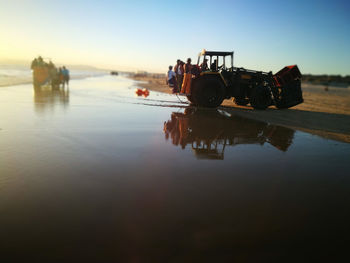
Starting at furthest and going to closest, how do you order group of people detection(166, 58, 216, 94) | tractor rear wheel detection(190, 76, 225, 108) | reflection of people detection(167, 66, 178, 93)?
reflection of people detection(167, 66, 178, 93) < group of people detection(166, 58, 216, 94) < tractor rear wheel detection(190, 76, 225, 108)

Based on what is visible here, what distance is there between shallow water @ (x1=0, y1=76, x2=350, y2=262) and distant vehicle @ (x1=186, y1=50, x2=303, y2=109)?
5.97 meters

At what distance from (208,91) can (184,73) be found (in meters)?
1.47

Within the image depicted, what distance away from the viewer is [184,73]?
11.7m

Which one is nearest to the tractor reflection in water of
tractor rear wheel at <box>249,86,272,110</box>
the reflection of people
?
tractor rear wheel at <box>249,86,272,110</box>

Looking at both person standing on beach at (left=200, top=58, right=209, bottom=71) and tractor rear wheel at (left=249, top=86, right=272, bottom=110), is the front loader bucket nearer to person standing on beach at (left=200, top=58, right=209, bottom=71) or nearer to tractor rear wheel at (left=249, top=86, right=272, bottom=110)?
tractor rear wheel at (left=249, top=86, right=272, bottom=110)

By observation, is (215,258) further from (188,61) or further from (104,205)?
(188,61)

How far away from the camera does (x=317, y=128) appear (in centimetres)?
800

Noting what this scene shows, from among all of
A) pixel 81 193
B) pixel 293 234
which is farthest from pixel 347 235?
pixel 81 193

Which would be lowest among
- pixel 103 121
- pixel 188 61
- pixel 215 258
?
pixel 215 258

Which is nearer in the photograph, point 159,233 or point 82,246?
point 82,246

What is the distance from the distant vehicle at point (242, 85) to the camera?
37.3ft

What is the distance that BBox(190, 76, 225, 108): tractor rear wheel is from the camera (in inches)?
445

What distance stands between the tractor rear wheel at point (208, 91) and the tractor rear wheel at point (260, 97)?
1.64 metres

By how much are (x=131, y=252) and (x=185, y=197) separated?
3.59 feet
